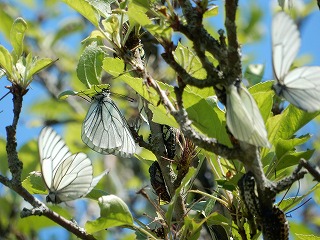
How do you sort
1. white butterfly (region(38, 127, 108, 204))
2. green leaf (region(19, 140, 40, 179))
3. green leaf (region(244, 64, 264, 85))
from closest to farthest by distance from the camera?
white butterfly (region(38, 127, 108, 204)), green leaf (region(244, 64, 264, 85)), green leaf (region(19, 140, 40, 179))

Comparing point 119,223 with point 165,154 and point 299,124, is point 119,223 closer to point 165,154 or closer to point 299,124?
point 165,154

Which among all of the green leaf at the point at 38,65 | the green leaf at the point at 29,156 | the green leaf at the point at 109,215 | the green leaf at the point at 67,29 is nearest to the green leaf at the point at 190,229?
the green leaf at the point at 109,215

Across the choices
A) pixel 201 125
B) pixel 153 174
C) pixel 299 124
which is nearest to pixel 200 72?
pixel 201 125

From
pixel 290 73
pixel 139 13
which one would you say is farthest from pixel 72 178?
pixel 290 73

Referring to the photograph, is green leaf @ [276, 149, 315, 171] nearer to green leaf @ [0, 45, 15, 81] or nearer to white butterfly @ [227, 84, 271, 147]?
white butterfly @ [227, 84, 271, 147]

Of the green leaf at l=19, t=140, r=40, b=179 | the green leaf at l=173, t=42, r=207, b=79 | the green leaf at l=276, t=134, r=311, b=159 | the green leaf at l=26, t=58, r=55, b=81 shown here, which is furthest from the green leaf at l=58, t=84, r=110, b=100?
the green leaf at l=19, t=140, r=40, b=179

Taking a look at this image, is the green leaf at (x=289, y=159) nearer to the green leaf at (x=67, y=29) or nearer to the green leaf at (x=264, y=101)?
the green leaf at (x=264, y=101)
